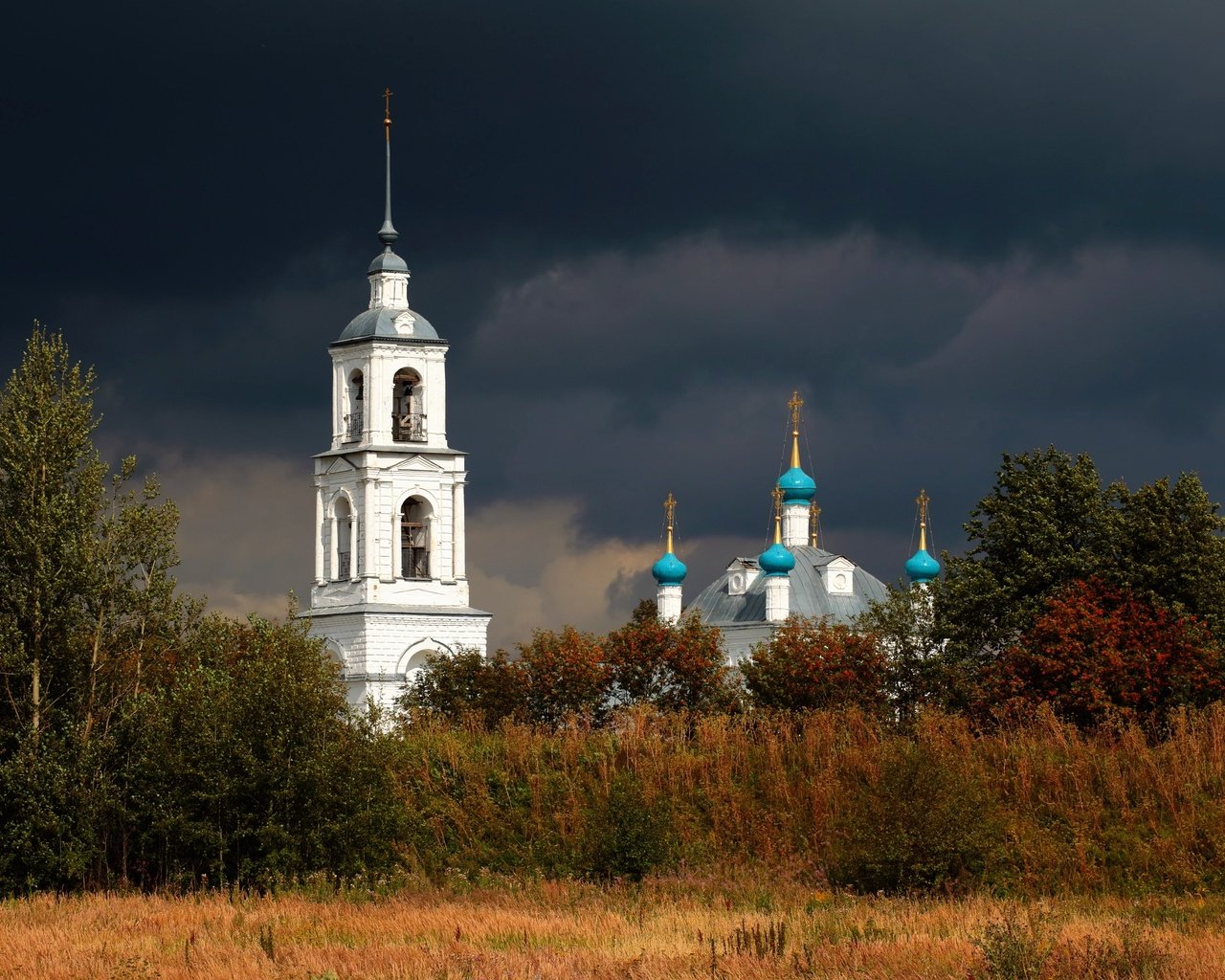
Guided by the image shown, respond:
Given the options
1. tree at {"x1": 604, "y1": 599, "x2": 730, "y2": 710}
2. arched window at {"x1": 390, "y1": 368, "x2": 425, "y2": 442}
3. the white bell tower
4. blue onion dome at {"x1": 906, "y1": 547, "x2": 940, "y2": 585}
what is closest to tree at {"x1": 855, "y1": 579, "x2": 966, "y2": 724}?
tree at {"x1": 604, "y1": 599, "x2": 730, "y2": 710}

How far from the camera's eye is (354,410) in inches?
3716

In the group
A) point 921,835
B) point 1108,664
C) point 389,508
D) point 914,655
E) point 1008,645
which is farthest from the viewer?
point 389,508

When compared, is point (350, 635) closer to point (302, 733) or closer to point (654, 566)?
point (654, 566)

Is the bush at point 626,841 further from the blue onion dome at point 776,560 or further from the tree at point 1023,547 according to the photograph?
the blue onion dome at point 776,560

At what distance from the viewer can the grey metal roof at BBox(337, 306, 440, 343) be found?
92625 mm

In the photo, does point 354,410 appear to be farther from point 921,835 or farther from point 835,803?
point 921,835

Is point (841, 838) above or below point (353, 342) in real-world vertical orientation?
below

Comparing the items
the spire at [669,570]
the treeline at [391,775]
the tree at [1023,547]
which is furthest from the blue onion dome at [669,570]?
the treeline at [391,775]

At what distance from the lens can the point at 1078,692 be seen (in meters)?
48.1

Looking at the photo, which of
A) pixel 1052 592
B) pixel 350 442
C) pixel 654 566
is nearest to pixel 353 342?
pixel 350 442

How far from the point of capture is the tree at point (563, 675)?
64750 mm

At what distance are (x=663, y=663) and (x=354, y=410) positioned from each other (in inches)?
1239

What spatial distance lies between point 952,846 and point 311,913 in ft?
28.5

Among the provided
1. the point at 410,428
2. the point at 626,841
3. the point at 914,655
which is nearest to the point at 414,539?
the point at 410,428
